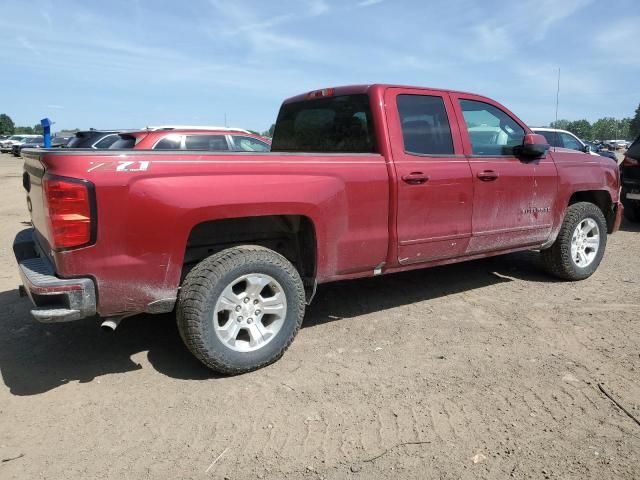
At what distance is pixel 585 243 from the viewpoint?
225 inches

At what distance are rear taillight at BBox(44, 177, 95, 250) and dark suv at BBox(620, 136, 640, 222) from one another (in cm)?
938

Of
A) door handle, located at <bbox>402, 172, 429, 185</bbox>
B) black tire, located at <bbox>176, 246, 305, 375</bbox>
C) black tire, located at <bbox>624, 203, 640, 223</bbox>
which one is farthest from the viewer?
black tire, located at <bbox>624, 203, 640, 223</bbox>

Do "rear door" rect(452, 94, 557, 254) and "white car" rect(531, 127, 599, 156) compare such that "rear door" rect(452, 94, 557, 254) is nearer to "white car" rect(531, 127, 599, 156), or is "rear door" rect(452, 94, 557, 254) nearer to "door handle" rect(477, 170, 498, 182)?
"door handle" rect(477, 170, 498, 182)

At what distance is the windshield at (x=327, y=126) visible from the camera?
4.29 metres

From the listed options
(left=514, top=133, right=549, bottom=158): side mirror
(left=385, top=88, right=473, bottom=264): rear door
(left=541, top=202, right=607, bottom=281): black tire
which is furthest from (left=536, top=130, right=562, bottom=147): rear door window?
(left=385, top=88, right=473, bottom=264): rear door

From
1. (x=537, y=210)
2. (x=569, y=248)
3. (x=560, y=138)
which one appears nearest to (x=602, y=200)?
(x=569, y=248)

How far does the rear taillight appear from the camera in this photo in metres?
2.86

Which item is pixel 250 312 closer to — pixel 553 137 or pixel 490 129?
pixel 490 129

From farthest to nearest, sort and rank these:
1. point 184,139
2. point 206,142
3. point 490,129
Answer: point 206,142 < point 184,139 < point 490,129

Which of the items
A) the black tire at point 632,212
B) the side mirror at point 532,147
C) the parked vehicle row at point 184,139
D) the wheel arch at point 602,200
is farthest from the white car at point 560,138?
the side mirror at point 532,147

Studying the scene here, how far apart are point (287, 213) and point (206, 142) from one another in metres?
6.54

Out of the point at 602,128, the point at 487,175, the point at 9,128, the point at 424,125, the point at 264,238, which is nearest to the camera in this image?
the point at 264,238

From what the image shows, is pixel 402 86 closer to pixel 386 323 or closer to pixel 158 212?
pixel 386 323

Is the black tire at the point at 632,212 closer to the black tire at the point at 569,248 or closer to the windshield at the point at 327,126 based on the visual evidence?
the black tire at the point at 569,248
